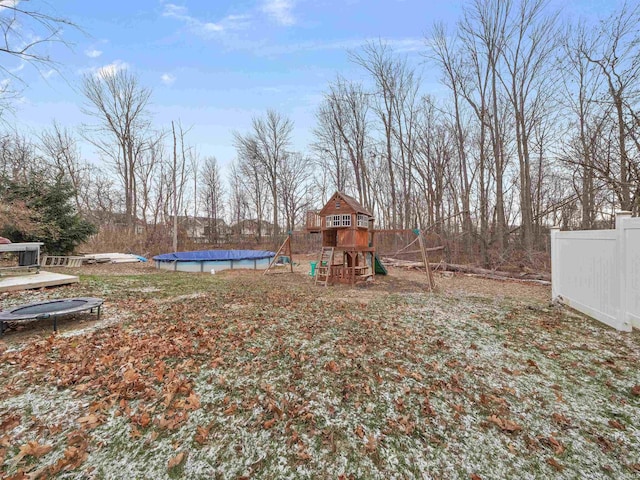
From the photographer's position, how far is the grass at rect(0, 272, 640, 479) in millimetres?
1989

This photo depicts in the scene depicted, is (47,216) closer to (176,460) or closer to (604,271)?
(176,460)

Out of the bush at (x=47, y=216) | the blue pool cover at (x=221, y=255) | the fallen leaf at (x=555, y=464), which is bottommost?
the fallen leaf at (x=555, y=464)

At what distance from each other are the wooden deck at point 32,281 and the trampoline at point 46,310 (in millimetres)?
2636

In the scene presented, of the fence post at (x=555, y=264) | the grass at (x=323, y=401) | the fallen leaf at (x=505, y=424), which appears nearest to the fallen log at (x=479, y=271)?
the fence post at (x=555, y=264)

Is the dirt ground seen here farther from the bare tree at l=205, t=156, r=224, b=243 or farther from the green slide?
the bare tree at l=205, t=156, r=224, b=243

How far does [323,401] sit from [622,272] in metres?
4.97

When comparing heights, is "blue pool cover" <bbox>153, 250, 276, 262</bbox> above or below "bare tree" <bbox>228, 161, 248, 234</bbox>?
below

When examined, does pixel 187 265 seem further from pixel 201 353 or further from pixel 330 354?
pixel 330 354

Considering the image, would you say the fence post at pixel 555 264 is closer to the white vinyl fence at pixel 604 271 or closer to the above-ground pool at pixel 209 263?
the white vinyl fence at pixel 604 271

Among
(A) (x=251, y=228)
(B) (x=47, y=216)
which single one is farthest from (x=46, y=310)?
(A) (x=251, y=228)

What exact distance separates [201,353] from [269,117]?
24436mm

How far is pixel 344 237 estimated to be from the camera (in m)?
9.65

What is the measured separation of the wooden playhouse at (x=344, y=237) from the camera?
9.47 m

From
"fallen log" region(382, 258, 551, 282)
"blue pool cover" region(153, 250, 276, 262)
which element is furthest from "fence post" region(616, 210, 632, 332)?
"blue pool cover" region(153, 250, 276, 262)
